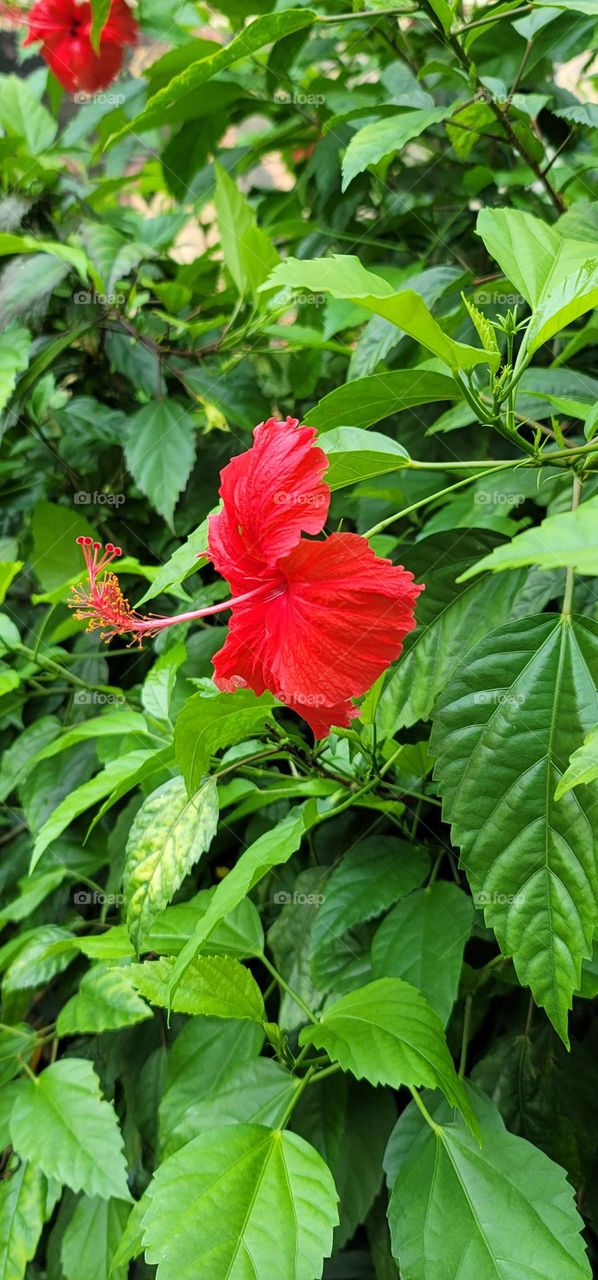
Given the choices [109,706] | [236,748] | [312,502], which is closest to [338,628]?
[312,502]

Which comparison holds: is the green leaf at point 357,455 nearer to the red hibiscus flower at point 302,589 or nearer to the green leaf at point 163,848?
the red hibiscus flower at point 302,589

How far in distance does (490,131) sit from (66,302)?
1.56ft

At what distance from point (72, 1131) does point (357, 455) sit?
1.87ft

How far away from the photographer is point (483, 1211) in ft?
1.85

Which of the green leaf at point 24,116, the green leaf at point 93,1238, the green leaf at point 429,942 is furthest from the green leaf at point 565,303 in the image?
the green leaf at point 24,116

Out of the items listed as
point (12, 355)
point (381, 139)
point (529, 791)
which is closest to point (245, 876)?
point (529, 791)

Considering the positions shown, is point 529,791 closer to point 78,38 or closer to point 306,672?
point 306,672

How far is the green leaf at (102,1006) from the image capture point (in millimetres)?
766

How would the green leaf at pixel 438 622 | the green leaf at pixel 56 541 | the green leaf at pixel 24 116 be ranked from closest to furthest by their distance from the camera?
the green leaf at pixel 438 622
the green leaf at pixel 56 541
the green leaf at pixel 24 116

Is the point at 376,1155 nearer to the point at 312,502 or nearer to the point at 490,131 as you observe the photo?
the point at 312,502

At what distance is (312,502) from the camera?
1.52 ft

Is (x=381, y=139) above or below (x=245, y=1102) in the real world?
above

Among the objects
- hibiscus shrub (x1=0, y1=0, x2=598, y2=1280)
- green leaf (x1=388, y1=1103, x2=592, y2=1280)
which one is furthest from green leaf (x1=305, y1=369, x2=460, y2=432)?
green leaf (x1=388, y1=1103, x2=592, y2=1280)

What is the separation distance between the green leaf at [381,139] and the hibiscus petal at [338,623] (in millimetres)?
317
